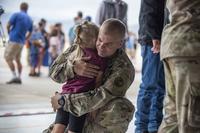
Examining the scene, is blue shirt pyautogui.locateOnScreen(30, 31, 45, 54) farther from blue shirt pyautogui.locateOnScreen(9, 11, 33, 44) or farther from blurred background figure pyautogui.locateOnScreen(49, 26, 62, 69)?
blue shirt pyautogui.locateOnScreen(9, 11, 33, 44)

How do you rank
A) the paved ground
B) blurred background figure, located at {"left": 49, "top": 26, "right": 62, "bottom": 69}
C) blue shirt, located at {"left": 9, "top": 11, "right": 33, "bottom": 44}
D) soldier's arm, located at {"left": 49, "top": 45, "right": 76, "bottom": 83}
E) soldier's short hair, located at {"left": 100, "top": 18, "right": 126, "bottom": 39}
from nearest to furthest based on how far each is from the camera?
soldier's short hair, located at {"left": 100, "top": 18, "right": 126, "bottom": 39}
soldier's arm, located at {"left": 49, "top": 45, "right": 76, "bottom": 83}
the paved ground
blue shirt, located at {"left": 9, "top": 11, "right": 33, "bottom": 44}
blurred background figure, located at {"left": 49, "top": 26, "right": 62, "bottom": 69}

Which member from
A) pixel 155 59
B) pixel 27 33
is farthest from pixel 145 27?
pixel 27 33

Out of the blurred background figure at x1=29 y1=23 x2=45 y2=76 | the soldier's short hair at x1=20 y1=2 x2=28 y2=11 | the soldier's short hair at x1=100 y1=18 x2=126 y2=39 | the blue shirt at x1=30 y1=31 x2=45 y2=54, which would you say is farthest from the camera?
the blue shirt at x1=30 y1=31 x2=45 y2=54

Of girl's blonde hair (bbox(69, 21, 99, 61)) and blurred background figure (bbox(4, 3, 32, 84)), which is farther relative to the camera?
blurred background figure (bbox(4, 3, 32, 84))

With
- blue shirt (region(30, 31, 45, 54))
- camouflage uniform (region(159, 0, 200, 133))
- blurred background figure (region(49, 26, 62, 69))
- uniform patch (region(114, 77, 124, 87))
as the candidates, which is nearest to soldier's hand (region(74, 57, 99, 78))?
uniform patch (region(114, 77, 124, 87))

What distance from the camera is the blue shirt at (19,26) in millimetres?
7535

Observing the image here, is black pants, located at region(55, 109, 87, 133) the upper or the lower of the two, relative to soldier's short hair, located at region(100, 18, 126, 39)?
lower

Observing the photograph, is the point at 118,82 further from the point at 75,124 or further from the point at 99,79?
the point at 75,124

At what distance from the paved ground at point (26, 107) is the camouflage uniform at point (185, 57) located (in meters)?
1.57

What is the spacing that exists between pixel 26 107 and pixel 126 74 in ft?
9.31

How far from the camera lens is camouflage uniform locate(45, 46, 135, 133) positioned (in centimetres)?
230

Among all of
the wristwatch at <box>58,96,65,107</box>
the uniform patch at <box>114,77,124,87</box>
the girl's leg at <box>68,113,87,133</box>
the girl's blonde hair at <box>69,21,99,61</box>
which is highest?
the girl's blonde hair at <box>69,21,99,61</box>

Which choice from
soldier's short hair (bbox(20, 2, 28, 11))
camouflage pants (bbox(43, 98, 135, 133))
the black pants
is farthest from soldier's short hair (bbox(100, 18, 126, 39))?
soldier's short hair (bbox(20, 2, 28, 11))

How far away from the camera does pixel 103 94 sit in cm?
229
